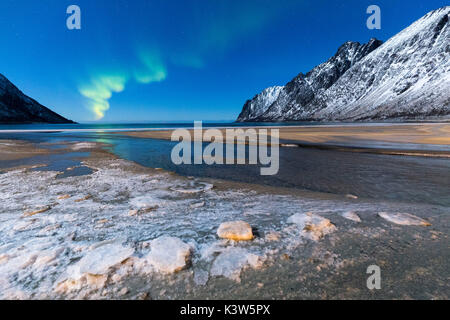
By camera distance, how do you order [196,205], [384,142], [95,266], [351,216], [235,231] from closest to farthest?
[95,266], [235,231], [351,216], [196,205], [384,142]

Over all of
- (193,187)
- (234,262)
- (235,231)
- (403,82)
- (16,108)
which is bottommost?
(234,262)

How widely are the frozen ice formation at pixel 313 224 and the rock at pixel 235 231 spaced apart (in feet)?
2.91

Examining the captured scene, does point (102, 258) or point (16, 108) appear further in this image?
point (16, 108)

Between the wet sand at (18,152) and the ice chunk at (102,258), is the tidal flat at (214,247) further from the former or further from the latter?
the wet sand at (18,152)

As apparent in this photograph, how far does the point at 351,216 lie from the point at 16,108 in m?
208

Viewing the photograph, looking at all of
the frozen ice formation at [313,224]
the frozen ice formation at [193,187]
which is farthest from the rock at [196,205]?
the frozen ice formation at [313,224]

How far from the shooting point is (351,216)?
378cm

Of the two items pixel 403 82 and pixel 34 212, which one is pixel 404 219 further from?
pixel 403 82

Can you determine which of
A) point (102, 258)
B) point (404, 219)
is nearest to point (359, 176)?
point (404, 219)

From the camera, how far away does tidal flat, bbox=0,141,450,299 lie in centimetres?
209

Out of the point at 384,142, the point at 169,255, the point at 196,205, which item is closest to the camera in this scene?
the point at 169,255

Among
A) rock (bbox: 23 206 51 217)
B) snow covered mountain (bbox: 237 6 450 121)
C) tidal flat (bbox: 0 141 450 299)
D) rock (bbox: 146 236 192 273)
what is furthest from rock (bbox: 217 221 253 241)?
snow covered mountain (bbox: 237 6 450 121)

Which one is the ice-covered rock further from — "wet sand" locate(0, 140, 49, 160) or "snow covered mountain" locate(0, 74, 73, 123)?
"snow covered mountain" locate(0, 74, 73, 123)

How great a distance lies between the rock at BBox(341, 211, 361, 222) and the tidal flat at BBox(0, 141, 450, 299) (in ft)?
0.08
